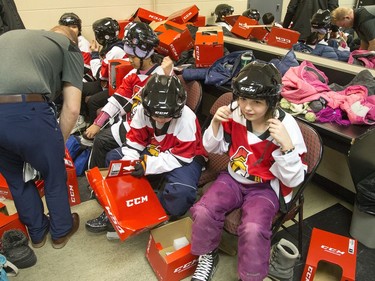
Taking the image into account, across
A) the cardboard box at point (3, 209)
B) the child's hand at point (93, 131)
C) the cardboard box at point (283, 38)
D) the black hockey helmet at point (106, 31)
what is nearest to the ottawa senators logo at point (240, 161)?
the child's hand at point (93, 131)

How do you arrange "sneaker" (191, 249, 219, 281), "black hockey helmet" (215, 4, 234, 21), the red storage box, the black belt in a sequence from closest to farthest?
1. the black belt
2. "sneaker" (191, 249, 219, 281)
3. the red storage box
4. "black hockey helmet" (215, 4, 234, 21)

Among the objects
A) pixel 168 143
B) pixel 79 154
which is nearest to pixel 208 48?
pixel 168 143

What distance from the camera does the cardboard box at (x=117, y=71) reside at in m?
2.63

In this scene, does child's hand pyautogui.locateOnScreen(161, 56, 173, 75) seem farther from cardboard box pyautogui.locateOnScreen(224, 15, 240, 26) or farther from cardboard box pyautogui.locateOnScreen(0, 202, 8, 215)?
cardboard box pyautogui.locateOnScreen(224, 15, 240, 26)

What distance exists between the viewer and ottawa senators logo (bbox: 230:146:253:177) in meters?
1.58

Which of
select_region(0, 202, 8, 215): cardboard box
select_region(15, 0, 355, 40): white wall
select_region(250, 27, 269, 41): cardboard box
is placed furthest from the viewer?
select_region(15, 0, 355, 40): white wall

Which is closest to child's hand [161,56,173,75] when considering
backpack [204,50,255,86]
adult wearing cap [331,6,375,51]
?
backpack [204,50,255,86]

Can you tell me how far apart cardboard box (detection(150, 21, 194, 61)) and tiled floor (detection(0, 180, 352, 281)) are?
181 cm

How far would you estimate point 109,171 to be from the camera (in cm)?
167

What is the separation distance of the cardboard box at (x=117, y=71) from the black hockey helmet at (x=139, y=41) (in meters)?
0.37

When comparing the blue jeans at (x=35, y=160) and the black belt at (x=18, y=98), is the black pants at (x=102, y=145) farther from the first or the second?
the black belt at (x=18, y=98)

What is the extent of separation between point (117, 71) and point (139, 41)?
52 cm

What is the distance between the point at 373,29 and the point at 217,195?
2.06 metres

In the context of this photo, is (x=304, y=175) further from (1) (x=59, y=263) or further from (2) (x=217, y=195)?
(1) (x=59, y=263)
